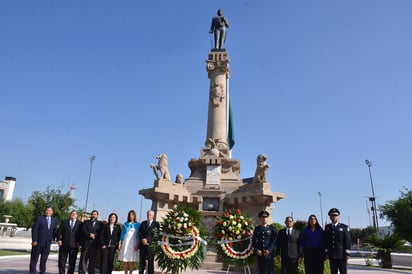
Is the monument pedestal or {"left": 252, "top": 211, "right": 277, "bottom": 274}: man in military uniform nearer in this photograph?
{"left": 252, "top": 211, "right": 277, "bottom": 274}: man in military uniform

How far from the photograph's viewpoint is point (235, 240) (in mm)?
9094

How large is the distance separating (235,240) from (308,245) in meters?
2.08

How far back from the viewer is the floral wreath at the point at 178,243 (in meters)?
8.84

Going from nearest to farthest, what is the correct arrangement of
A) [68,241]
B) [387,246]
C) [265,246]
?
[265,246], [68,241], [387,246]

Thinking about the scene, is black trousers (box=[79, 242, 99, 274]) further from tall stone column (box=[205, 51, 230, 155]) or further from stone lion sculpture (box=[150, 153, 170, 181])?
tall stone column (box=[205, 51, 230, 155])

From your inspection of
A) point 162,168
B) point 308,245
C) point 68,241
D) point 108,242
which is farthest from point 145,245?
point 162,168

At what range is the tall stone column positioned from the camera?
19078mm

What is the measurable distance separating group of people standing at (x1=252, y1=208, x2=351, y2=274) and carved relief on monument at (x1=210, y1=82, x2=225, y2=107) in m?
12.4

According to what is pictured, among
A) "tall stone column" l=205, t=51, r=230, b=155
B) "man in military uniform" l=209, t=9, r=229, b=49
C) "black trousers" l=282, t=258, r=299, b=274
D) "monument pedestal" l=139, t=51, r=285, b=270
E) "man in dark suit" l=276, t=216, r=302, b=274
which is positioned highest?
"man in military uniform" l=209, t=9, r=229, b=49

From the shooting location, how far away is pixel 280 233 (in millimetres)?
8570

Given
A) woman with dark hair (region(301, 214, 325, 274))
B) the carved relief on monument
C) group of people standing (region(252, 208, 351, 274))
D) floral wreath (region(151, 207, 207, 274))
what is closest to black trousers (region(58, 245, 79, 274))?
floral wreath (region(151, 207, 207, 274))

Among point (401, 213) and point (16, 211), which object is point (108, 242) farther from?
point (16, 211)

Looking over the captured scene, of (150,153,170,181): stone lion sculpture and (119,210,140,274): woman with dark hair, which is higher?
(150,153,170,181): stone lion sculpture

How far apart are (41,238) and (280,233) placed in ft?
22.3
